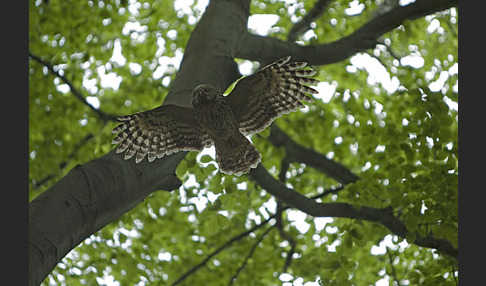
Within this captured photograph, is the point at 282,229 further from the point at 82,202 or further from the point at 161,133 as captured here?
the point at 82,202

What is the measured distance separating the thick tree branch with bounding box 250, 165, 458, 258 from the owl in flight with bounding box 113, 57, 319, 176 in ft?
1.94

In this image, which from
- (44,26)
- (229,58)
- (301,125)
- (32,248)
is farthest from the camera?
(301,125)

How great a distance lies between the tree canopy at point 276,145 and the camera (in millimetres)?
4762

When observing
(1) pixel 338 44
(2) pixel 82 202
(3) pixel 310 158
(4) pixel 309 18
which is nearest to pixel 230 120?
(2) pixel 82 202

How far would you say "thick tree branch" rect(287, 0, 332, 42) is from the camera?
6613 millimetres

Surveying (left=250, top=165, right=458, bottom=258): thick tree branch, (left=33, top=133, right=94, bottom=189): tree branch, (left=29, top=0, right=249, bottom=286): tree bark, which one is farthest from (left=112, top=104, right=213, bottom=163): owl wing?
(left=33, top=133, right=94, bottom=189): tree branch

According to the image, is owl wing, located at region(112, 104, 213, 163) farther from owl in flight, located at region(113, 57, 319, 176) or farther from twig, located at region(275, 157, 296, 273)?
twig, located at region(275, 157, 296, 273)

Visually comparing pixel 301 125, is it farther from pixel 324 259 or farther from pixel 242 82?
pixel 242 82

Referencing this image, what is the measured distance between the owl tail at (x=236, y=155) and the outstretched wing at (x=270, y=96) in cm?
17

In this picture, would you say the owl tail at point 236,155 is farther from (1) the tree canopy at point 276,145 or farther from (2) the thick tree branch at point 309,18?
(2) the thick tree branch at point 309,18

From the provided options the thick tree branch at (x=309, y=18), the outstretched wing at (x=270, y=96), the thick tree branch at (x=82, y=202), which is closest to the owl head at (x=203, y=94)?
the outstretched wing at (x=270, y=96)

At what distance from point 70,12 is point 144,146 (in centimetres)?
369
